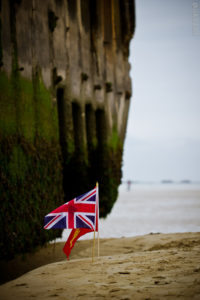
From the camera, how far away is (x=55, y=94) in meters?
7.55

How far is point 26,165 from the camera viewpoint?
6.43 meters

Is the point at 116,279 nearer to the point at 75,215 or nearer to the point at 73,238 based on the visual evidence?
the point at 75,215

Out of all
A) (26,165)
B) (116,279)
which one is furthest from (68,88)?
(116,279)

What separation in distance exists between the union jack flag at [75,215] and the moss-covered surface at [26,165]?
87 centimetres

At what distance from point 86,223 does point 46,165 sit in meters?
1.77

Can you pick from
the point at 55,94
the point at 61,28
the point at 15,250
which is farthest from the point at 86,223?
the point at 61,28

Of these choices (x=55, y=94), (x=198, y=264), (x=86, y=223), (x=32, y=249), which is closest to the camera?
(x=198, y=264)

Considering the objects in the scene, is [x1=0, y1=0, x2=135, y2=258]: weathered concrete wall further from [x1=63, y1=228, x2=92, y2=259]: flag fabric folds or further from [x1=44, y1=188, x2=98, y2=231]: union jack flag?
[x1=63, y1=228, x2=92, y2=259]: flag fabric folds

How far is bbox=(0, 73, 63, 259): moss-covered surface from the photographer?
235 inches

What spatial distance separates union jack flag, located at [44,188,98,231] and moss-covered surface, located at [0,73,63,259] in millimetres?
872

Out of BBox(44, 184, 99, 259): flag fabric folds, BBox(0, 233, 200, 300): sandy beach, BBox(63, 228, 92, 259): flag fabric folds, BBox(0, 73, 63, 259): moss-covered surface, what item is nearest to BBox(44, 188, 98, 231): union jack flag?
BBox(44, 184, 99, 259): flag fabric folds

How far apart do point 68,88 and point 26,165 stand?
2357mm

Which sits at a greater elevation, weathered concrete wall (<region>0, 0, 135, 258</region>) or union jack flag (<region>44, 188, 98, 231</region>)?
weathered concrete wall (<region>0, 0, 135, 258</region>)

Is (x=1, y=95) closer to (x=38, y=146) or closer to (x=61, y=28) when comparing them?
(x=38, y=146)
